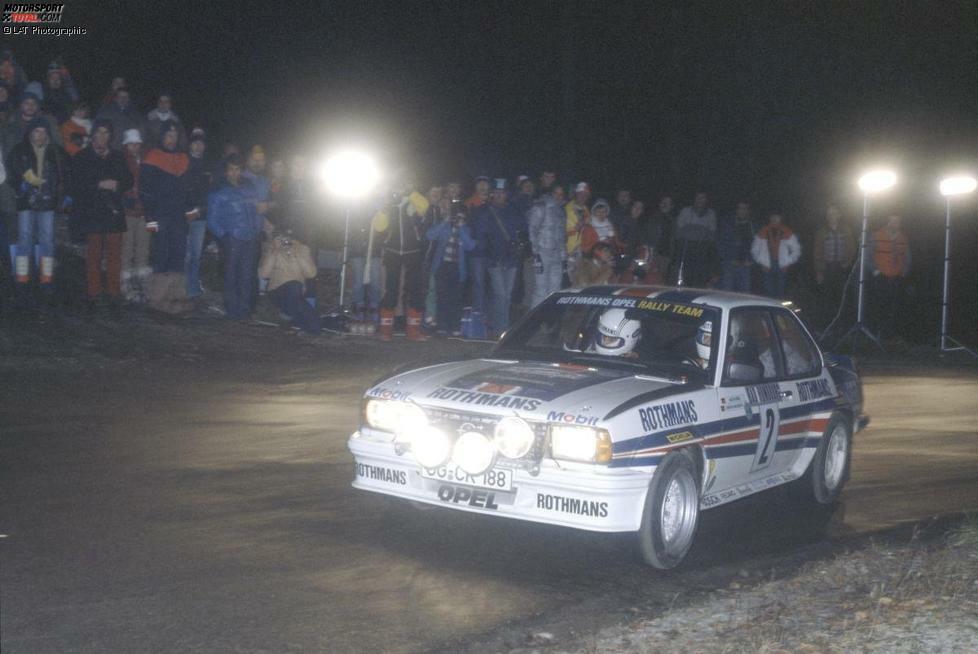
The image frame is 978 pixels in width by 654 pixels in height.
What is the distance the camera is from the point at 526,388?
7.35 m

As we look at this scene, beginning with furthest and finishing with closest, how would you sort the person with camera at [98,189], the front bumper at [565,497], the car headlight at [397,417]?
the person with camera at [98,189] < the car headlight at [397,417] < the front bumper at [565,497]

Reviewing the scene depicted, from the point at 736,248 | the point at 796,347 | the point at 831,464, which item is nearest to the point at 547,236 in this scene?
the point at 736,248

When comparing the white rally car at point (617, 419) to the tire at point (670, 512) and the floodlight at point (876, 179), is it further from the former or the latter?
the floodlight at point (876, 179)

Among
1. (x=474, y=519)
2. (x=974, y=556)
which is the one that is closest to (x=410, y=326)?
(x=474, y=519)

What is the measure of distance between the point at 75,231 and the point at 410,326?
184 inches

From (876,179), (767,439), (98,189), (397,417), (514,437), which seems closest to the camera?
(514,437)

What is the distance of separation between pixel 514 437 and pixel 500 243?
1117cm

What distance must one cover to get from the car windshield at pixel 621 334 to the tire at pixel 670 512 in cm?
80

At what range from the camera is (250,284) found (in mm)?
17078

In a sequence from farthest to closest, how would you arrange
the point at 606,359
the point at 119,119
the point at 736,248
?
the point at 736,248, the point at 119,119, the point at 606,359

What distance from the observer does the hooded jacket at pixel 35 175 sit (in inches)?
601

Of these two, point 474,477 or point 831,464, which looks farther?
point 831,464

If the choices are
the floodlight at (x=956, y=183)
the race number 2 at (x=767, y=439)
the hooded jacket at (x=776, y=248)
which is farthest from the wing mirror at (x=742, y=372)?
the hooded jacket at (x=776, y=248)

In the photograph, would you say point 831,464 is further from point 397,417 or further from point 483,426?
point 397,417
